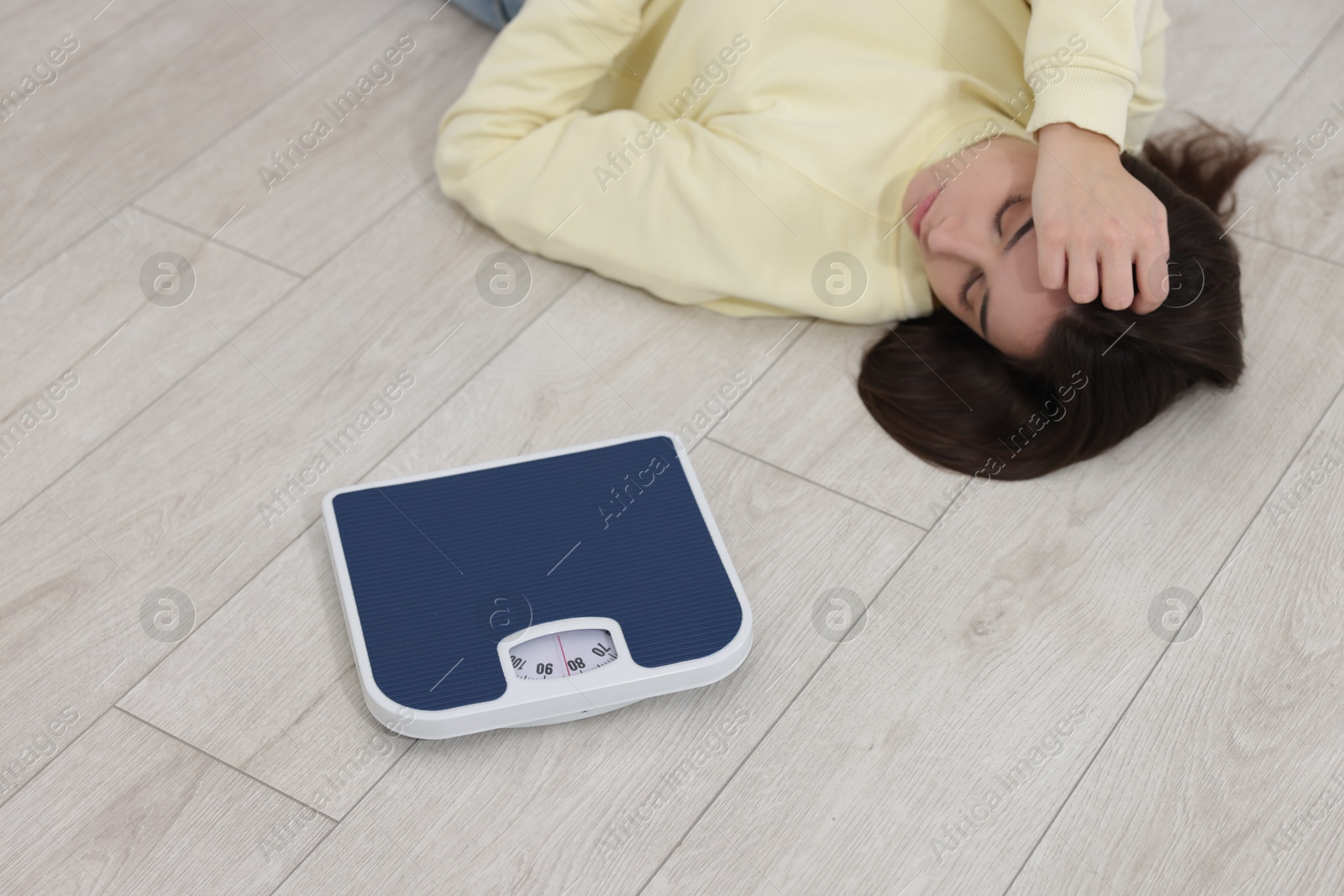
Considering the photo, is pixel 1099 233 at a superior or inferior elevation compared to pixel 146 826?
superior

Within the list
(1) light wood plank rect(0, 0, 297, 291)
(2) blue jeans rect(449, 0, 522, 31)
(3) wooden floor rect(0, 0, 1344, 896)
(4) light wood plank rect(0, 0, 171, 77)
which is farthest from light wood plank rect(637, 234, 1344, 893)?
(4) light wood plank rect(0, 0, 171, 77)

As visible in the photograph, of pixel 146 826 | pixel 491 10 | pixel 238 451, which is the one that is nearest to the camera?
pixel 146 826

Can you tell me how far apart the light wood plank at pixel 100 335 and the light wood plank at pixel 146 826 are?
0.27m

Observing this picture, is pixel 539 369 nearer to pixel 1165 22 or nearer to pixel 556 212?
pixel 556 212

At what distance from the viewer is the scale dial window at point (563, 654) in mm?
852

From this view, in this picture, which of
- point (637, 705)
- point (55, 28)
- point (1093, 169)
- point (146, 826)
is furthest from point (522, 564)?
point (55, 28)

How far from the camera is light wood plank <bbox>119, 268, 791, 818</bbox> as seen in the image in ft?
2.82

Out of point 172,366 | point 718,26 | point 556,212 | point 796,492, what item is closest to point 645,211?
point 556,212

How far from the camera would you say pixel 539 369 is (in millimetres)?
1121

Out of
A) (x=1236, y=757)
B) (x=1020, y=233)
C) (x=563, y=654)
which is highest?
(x=1020, y=233)

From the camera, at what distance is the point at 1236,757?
2.83ft

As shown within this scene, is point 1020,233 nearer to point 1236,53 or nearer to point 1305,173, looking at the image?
point 1305,173

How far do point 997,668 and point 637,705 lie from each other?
0.27m

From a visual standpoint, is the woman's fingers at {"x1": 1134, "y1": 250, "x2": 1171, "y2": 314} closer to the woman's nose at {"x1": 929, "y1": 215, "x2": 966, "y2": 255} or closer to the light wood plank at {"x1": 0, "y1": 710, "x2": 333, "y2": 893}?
the woman's nose at {"x1": 929, "y1": 215, "x2": 966, "y2": 255}
